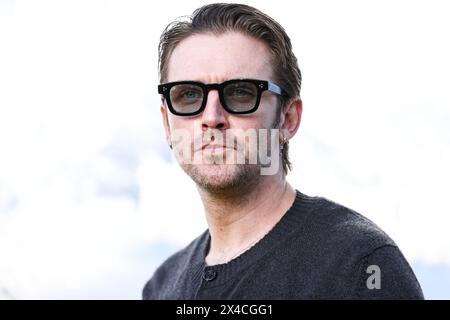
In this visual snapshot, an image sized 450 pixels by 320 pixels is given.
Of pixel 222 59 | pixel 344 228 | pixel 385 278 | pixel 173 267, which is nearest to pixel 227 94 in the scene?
pixel 222 59

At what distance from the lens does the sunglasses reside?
3.67m

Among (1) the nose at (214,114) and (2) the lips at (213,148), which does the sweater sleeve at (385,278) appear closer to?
(2) the lips at (213,148)

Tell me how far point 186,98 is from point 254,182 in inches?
28.5

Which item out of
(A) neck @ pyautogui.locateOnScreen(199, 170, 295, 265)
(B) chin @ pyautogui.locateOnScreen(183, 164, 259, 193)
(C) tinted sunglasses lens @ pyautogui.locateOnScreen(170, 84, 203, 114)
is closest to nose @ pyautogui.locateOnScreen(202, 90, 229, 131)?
(C) tinted sunglasses lens @ pyautogui.locateOnScreen(170, 84, 203, 114)

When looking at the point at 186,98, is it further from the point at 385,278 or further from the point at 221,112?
the point at 385,278

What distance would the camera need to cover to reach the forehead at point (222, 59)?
3717 mm

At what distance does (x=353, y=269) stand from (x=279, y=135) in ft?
3.83

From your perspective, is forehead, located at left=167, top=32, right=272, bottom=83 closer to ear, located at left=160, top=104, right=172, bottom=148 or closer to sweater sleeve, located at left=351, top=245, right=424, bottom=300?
ear, located at left=160, top=104, right=172, bottom=148

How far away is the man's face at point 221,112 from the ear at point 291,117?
0.21 m

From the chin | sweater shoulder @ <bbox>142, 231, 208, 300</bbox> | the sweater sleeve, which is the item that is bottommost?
sweater shoulder @ <bbox>142, 231, 208, 300</bbox>

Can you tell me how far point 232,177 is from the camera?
3660mm

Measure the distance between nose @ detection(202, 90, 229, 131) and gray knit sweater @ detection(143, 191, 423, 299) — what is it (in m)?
0.73

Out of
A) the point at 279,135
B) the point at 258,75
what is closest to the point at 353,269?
the point at 279,135

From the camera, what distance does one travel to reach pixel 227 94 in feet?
12.1
